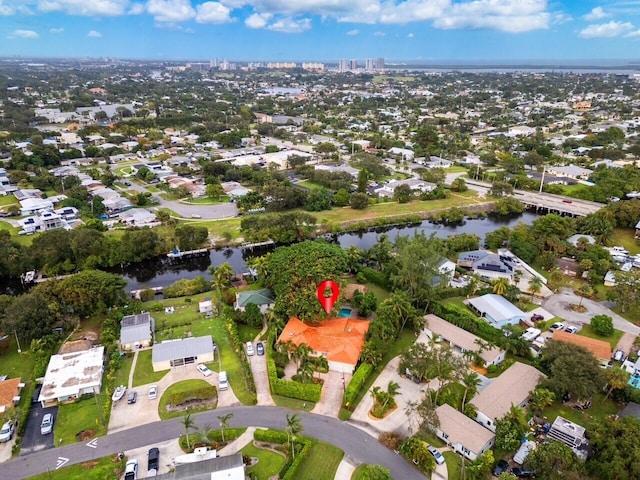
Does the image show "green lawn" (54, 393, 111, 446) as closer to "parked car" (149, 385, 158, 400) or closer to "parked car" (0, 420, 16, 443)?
"parked car" (0, 420, 16, 443)

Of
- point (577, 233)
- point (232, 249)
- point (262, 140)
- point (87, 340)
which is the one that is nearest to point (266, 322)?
point (87, 340)

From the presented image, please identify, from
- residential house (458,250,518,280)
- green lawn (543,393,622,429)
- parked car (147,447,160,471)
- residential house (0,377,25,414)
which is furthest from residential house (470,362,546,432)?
residential house (0,377,25,414)

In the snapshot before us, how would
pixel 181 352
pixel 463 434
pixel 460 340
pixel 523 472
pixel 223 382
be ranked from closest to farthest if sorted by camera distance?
1. pixel 523 472
2. pixel 463 434
3. pixel 223 382
4. pixel 181 352
5. pixel 460 340

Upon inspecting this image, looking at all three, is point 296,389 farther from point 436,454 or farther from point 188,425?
point 436,454

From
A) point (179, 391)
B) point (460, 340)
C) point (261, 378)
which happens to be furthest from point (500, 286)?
point (179, 391)

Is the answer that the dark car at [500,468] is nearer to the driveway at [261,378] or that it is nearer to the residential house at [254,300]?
the driveway at [261,378]

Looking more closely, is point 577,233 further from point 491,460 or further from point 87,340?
point 87,340
